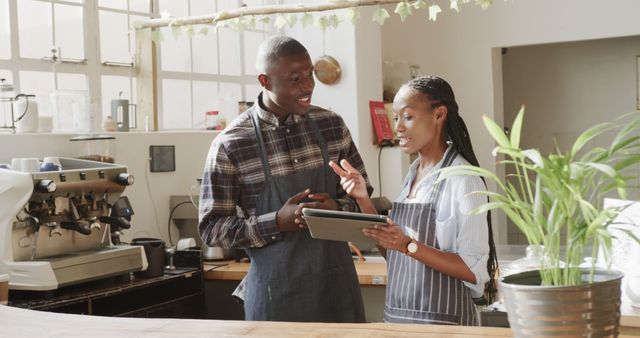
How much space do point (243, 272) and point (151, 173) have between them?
0.78 m

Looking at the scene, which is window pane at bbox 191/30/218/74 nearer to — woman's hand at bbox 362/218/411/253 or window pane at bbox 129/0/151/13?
window pane at bbox 129/0/151/13

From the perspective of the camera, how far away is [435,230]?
95.6 inches

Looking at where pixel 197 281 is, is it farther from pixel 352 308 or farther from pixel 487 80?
pixel 487 80

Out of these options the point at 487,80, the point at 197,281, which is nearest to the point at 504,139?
the point at 197,281

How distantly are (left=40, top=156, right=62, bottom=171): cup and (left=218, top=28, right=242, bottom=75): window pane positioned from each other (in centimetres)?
201

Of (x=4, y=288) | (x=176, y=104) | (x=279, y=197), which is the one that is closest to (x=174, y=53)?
(x=176, y=104)

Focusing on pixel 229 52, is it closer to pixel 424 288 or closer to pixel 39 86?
pixel 39 86

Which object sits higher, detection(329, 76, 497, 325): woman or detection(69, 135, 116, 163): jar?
detection(69, 135, 116, 163): jar

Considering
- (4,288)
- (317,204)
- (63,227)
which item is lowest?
(4,288)

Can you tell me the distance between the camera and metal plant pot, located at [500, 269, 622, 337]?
141 cm

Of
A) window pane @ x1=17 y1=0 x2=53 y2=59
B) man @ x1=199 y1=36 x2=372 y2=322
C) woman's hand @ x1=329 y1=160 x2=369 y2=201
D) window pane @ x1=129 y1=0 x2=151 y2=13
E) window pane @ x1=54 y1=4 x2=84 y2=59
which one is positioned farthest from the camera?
window pane @ x1=129 y1=0 x2=151 y2=13

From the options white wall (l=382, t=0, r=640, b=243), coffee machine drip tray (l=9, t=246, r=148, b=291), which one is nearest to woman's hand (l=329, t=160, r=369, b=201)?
coffee machine drip tray (l=9, t=246, r=148, b=291)

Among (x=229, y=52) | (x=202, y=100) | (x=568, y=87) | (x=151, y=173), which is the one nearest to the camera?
(x=151, y=173)

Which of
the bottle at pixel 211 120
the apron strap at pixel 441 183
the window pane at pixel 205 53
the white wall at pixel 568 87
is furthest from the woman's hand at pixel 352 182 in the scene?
the white wall at pixel 568 87
